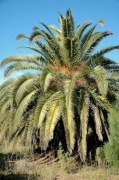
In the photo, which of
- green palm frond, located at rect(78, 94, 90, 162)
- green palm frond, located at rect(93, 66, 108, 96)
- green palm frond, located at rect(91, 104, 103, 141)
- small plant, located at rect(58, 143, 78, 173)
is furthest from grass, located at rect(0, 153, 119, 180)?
green palm frond, located at rect(93, 66, 108, 96)

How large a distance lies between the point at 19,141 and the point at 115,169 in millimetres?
4428

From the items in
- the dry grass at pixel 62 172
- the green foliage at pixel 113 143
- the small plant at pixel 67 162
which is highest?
the green foliage at pixel 113 143

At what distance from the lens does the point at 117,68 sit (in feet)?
41.9

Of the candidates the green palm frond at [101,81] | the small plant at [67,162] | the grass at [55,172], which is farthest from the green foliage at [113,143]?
the small plant at [67,162]

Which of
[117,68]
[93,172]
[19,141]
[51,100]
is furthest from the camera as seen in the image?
[117,68]

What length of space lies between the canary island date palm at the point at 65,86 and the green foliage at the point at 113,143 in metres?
0.48

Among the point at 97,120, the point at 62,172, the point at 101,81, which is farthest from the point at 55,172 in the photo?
the point at 101,81

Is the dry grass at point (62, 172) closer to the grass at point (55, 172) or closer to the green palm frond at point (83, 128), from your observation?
the grass at point (55, 172)

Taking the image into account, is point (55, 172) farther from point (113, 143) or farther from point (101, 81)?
point (101, 81)

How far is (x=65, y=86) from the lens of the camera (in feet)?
34.0

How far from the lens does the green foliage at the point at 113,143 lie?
9.95m

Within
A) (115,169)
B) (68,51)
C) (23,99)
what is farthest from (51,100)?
(115,169)

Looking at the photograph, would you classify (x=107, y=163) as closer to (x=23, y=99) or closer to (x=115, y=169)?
(x=115, y=169)

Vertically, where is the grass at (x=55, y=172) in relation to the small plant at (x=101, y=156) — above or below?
below
